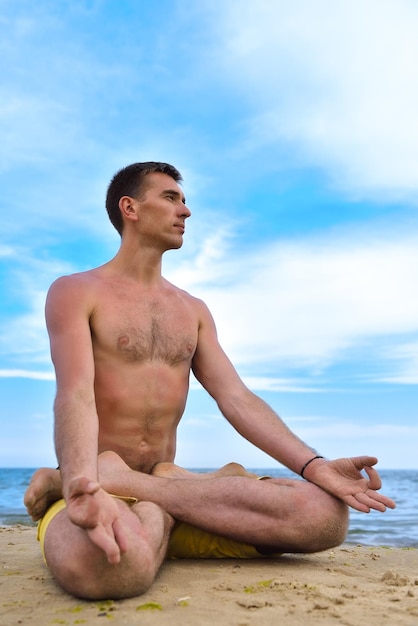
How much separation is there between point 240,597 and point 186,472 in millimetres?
1169

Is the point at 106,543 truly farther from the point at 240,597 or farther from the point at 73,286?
the point at 73,286

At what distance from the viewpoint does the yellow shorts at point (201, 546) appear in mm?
3566

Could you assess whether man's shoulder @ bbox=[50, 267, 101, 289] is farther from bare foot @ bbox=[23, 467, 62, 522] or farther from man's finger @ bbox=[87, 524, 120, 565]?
man's finger @ bbox=[87, 524, 120, 565]

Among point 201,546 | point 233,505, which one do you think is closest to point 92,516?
point 233,505

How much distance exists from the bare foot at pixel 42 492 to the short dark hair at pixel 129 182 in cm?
167

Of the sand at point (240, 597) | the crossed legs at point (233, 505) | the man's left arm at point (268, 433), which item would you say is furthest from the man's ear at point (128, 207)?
the sand at point (240, 597)

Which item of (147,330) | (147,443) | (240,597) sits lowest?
(240,597)

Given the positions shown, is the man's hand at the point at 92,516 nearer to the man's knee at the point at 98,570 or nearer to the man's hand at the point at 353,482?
the man's knee at the point at 98,570

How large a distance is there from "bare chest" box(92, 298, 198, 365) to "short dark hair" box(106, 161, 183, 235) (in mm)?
662

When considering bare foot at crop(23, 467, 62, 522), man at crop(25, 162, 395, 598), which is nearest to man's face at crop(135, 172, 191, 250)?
man at crop(25, 162, 395, 598)

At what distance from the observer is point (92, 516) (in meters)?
2.50

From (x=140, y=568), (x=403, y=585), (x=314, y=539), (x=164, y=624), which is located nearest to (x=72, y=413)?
(x=140, y=568)

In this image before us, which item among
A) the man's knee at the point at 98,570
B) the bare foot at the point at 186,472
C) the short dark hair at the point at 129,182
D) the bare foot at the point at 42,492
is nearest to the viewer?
the man's knee at the point at 98,570

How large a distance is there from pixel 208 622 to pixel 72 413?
119cm
